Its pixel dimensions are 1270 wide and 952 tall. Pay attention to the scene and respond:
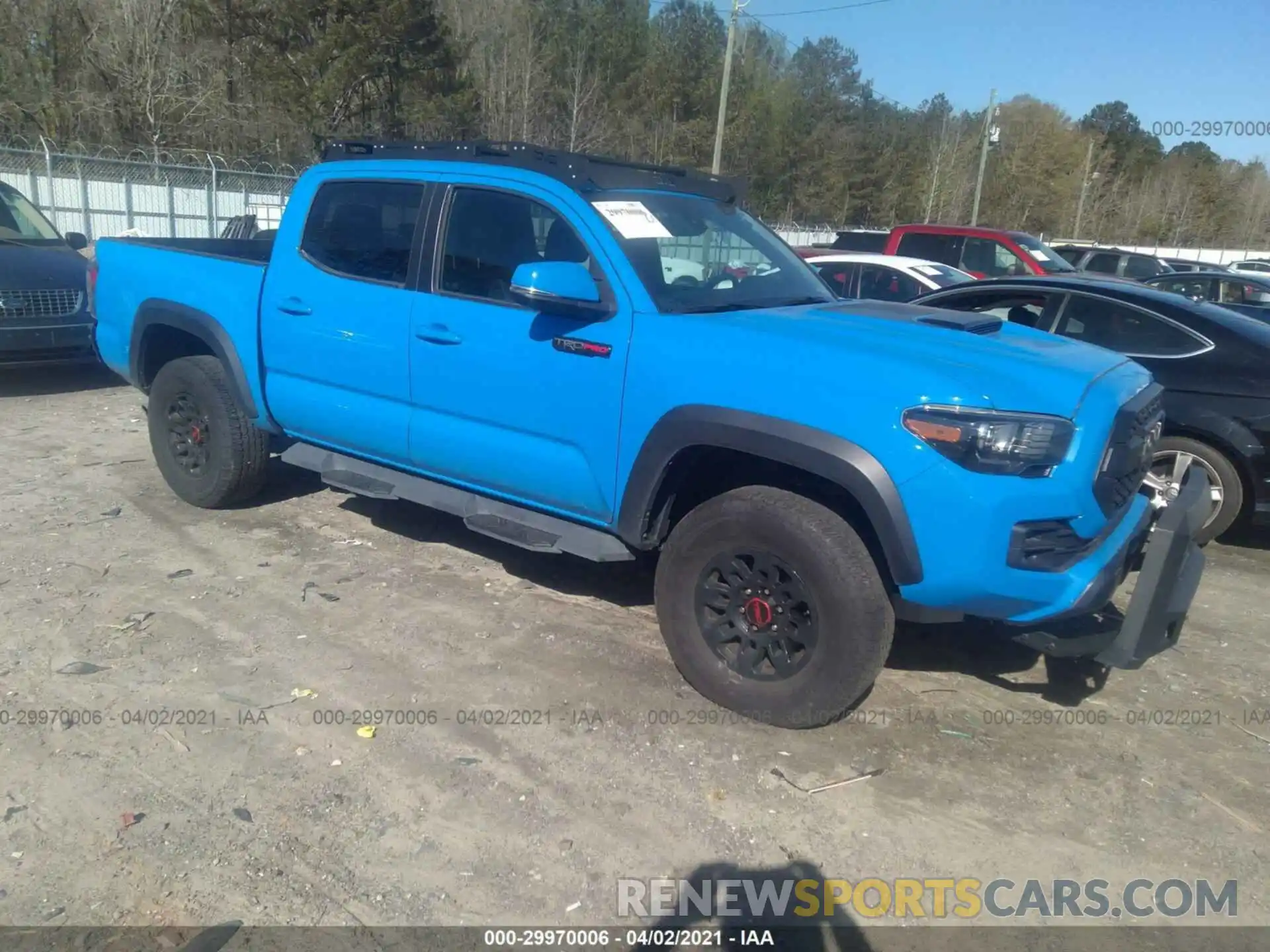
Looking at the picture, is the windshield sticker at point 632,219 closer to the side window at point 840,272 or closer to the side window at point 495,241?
the side window at point 495,241

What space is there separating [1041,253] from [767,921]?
12.7 meters

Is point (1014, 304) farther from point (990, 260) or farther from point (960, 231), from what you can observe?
point (960, 231)

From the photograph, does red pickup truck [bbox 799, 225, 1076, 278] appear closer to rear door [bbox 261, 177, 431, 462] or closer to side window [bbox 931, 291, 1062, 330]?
side window [bbox 931, 291, 1062, 330]

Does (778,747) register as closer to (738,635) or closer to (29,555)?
(738,635)

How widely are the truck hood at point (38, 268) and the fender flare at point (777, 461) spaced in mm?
6637

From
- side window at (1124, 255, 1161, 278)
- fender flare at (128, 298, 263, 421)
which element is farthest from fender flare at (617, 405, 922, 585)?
side window at (1124, 255, 1161, 278)

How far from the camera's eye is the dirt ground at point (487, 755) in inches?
117

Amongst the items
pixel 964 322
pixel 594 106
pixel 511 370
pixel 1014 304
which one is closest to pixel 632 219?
pixel 511 370

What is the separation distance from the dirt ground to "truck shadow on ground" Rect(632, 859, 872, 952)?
0.22 ft

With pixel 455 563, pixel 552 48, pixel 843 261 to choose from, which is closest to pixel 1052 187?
pixel 552 48

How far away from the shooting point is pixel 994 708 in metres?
4.12

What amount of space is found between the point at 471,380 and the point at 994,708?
2634mm

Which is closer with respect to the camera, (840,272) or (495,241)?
(495,241)

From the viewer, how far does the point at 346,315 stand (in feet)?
15.9
